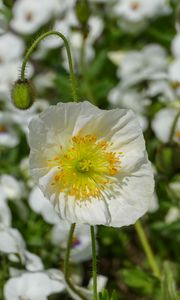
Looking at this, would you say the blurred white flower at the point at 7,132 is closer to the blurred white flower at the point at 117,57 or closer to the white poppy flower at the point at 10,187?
the white poppy flower at the point at 10,187

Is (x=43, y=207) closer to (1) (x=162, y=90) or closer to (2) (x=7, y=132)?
(2) (x=7, y=132)

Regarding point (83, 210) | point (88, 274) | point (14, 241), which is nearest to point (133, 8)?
point (88, 274)

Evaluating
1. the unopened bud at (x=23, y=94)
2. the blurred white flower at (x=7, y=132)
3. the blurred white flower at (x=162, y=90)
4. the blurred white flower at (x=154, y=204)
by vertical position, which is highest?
the unopened bud at (x=23, y=94)

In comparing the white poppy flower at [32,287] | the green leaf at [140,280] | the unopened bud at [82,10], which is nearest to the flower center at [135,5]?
the unopened bud at [82,10]

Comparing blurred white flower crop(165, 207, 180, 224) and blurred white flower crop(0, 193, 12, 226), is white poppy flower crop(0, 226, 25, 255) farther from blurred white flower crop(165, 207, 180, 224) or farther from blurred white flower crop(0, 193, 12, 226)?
blurred white flower crop(165, 207, 180, 224)

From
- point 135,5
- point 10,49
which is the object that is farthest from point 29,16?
point 135,5

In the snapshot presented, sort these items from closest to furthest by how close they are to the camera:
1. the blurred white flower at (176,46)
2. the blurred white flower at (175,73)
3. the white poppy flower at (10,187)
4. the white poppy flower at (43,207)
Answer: the white poppy flower at (43,207) → the white poppy flower at (10,187) → the blurred white flower at (175,73) → the blurred white flower at (176,46)

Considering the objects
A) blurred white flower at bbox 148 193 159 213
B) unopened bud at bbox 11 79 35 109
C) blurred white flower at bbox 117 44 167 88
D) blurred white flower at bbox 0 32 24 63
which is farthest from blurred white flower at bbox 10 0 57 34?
unopened bud at bbox 11 79 35 109
